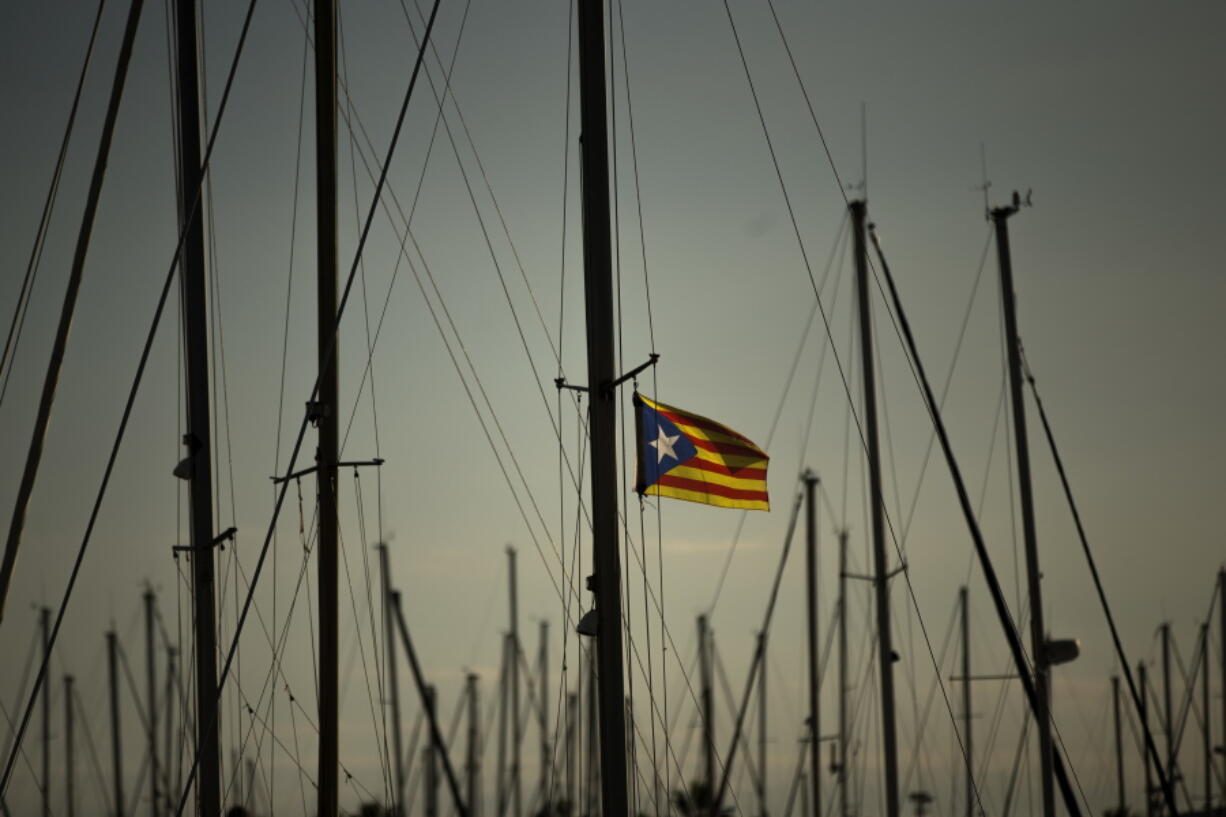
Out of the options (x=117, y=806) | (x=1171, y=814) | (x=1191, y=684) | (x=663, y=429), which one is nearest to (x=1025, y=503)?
(x=1171, y=814)

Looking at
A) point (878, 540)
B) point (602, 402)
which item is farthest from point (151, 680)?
point (602, 402)

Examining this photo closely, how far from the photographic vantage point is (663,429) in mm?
22391

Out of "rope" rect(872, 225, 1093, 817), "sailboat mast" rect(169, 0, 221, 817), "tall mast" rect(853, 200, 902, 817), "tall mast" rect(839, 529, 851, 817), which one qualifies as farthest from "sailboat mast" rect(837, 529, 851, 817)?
"sailboat mast" rect(169, 0, 221, 817)

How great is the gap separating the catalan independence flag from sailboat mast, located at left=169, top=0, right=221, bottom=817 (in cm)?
576

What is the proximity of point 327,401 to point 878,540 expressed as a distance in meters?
15.4

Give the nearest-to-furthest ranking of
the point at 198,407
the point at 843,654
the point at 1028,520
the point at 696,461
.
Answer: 1. the point at 696,461
2. the point at 198,407
3. the point at 1028,520
4. the point at 843,654

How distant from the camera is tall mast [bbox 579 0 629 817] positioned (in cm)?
1889

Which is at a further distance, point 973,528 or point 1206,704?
point 1206,704

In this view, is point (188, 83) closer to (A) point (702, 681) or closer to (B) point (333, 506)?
(B) point (333, 506)

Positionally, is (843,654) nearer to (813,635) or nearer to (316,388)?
(813,635)


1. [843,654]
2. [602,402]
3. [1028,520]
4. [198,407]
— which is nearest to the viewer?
[602,402]

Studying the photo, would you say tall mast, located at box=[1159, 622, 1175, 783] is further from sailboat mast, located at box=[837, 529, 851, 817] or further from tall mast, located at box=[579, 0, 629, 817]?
tall mast, located at box=[579, 0, 629, 817]

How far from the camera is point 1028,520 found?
108ft

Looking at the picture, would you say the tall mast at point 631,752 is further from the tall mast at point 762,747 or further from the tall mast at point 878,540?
the tall mast at point 762,747
